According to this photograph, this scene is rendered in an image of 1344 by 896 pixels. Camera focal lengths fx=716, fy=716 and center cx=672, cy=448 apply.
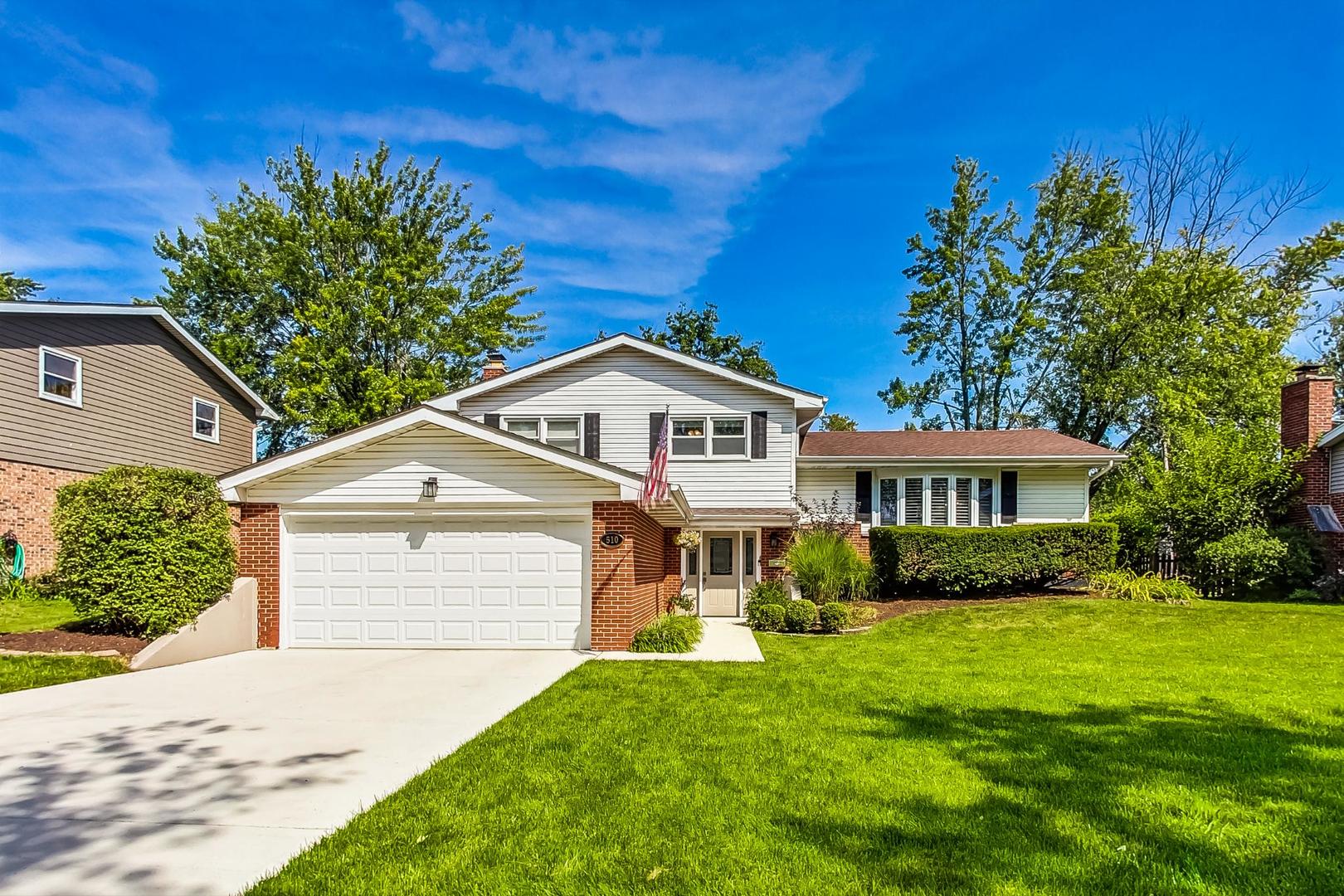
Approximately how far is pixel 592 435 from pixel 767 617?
20.4ft

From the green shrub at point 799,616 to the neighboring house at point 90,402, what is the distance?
1539 cm

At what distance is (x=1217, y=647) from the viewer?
10.8m

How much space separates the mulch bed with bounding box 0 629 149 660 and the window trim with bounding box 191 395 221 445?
11.1 metres

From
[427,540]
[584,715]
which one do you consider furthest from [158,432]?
[584,715]

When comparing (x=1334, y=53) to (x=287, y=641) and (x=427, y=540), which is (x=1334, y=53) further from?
(x=287, y=641)

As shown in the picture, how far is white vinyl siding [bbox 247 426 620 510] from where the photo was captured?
10891 mm

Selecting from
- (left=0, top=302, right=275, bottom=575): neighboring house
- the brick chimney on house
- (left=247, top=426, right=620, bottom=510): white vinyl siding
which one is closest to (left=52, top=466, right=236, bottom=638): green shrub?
(left=247, top=426, right=620, bottom=510): white vinyl siding

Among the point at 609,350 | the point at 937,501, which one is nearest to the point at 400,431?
the point at 609,350

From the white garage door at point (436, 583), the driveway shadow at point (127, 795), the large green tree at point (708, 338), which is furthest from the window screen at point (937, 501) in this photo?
the driveway shadow at point (127, 795)

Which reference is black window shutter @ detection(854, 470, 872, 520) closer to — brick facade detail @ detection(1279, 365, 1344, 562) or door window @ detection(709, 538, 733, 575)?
door window @ detection(709, 538, 733, 575)

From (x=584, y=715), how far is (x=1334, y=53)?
82.3 ft

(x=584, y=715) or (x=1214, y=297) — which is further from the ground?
(x=1214, y=297)

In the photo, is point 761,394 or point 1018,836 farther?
point 761,394

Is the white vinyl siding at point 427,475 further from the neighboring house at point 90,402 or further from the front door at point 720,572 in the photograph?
the neighboring house at point 90,402
